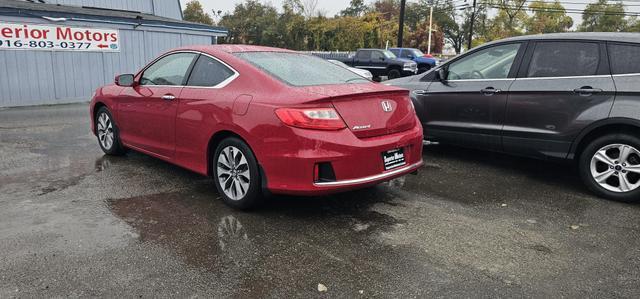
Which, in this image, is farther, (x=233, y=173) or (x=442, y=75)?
(x=442, y=75)

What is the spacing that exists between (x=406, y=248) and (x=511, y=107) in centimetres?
276

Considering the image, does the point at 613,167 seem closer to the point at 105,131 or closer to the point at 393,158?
the point at 393,158

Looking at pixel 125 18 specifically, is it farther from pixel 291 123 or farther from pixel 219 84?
pixel 291 123

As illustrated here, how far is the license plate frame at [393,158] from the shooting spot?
4.09m

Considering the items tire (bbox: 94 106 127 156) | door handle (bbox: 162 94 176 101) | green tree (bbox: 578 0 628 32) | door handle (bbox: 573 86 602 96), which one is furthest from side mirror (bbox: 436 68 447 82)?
green tree (bbox: 578 0 628 32)

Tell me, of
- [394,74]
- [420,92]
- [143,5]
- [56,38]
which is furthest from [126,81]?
[394,74]

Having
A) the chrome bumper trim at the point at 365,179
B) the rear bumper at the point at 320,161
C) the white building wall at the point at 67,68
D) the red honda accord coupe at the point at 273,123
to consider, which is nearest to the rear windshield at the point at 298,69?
the red honda accord coupe at the point at 273,123

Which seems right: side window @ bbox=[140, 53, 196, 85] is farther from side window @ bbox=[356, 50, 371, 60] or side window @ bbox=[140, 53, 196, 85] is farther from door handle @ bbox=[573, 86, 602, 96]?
side window @ bbox=[356, 50, 371, 60]

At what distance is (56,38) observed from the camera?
11.7m

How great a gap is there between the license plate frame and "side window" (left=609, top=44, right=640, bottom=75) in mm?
2363

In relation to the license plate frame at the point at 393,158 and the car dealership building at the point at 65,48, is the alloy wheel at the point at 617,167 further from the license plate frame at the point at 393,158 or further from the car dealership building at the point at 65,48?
the car dealership building at the point at 65,48

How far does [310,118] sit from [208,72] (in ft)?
4.72

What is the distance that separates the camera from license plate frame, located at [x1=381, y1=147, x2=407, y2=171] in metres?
4.09

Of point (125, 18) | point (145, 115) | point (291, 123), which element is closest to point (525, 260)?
point (291, 123)
